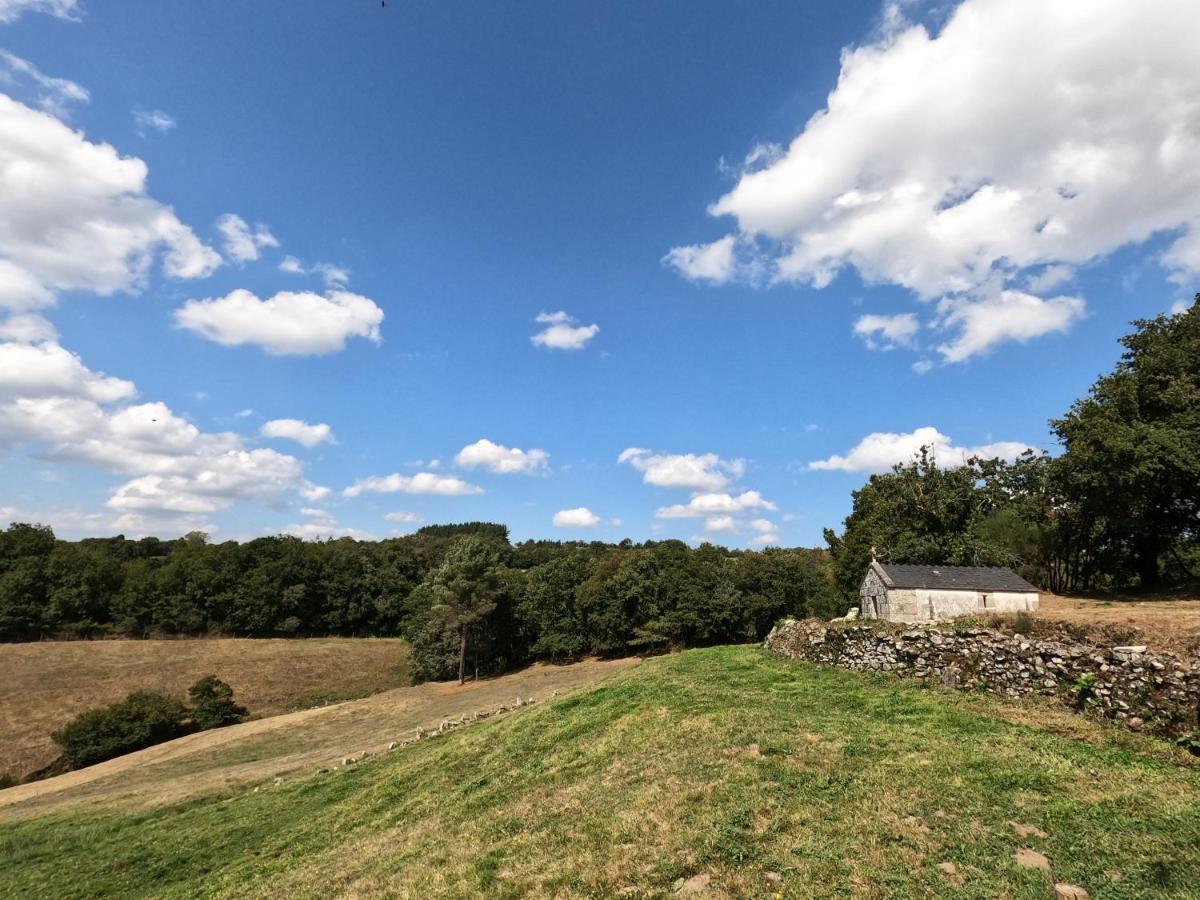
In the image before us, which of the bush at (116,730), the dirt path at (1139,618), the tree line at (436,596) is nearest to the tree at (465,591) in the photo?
the tree line at (436,596)

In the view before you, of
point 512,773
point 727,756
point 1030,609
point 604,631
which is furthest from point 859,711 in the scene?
point 604,631

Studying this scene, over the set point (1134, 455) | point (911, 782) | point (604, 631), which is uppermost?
point (1134, 455)

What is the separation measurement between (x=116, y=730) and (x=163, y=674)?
→ 19.7 m

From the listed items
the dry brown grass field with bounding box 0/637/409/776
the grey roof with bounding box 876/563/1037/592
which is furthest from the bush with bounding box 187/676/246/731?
the grey roof with bounding box 876/563/1037/592

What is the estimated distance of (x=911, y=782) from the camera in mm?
9406

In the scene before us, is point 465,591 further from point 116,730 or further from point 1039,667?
point 1039,667

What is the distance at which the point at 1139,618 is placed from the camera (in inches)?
789

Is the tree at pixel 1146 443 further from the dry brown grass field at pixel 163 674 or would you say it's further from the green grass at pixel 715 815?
the dry brown grass field at pixel 163 674

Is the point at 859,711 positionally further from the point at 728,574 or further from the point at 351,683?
the point at 351,683

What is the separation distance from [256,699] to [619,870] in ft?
203

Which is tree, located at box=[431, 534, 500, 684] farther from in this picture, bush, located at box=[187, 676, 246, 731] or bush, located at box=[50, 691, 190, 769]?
bush, located at box=[50, 691, 190, 769]

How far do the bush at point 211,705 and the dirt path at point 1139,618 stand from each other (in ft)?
188

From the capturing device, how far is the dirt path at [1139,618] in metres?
14.1

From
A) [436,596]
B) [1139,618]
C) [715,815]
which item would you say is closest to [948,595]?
[1139,618]
